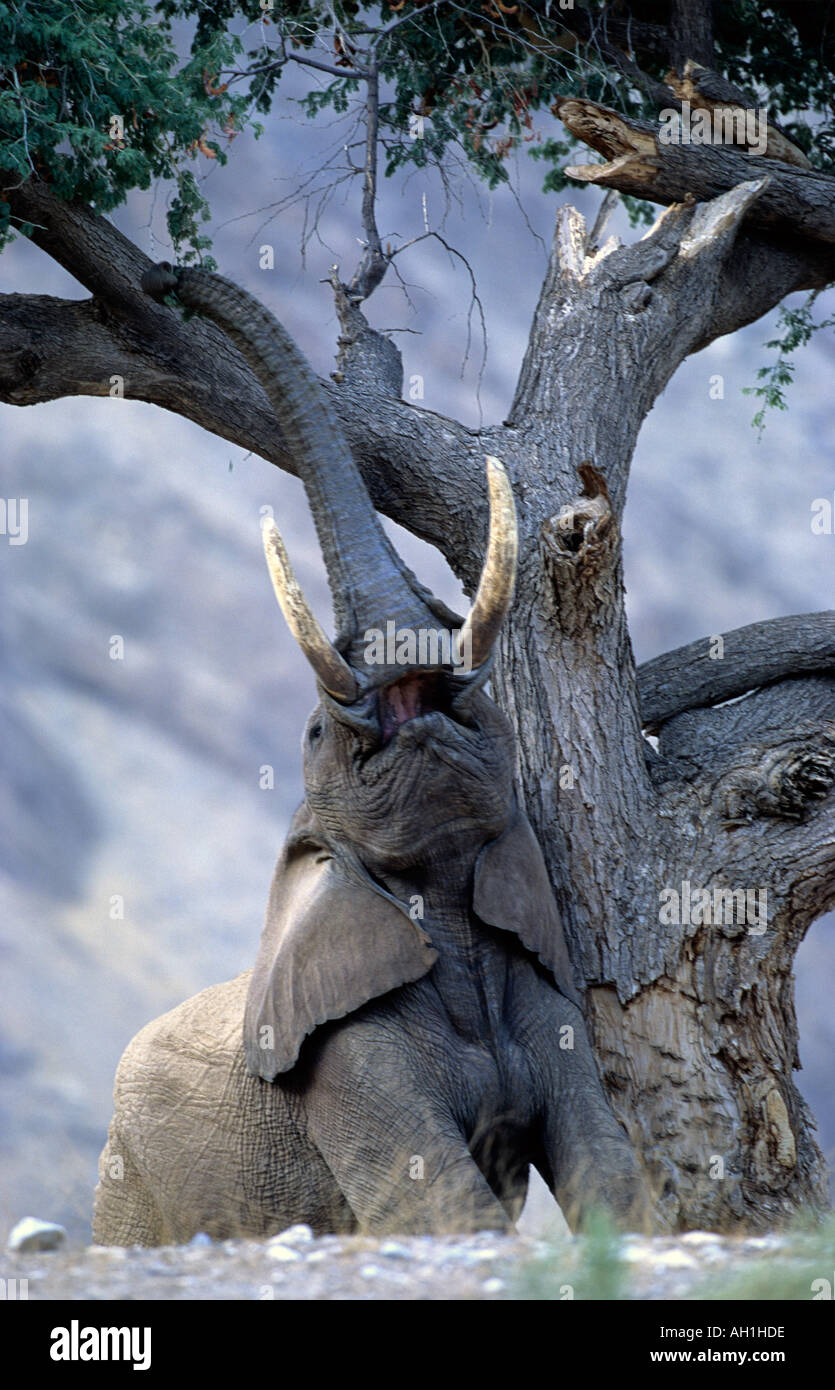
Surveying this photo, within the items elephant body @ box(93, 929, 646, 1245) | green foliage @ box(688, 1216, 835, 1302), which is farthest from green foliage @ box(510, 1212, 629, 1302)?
elephant body @ box(93, 929, 646, 1245)

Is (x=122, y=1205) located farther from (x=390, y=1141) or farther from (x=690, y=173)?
(x=690, y=173)

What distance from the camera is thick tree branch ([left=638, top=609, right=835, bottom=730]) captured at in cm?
809

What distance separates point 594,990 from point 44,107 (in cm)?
499

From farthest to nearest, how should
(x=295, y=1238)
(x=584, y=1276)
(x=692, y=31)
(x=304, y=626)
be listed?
(x=692, y=31)
(x=304, y=626)
(x=295, y=1238)
(x=584, y=1276)

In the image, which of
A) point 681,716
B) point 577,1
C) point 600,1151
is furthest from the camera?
point 577,1

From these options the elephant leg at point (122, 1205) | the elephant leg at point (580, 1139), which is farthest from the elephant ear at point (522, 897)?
the elephant leg at point (122, 1205)

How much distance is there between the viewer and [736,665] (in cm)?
820

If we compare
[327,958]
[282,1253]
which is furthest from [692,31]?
[282,1253]

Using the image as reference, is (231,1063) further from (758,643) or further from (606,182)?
(606,182)

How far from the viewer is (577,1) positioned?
10258mm

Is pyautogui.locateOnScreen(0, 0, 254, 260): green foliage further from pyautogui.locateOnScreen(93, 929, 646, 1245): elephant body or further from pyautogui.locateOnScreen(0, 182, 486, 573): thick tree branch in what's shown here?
pyautogui.locateOnScreen(93, 929, 646, 1245): elephant body

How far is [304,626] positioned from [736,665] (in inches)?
152

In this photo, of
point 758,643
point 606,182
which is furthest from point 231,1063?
point 606,182

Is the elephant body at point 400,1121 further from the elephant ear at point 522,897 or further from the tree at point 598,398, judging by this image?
the tree at point 598,398
